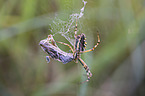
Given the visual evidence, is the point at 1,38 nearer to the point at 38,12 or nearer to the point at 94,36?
the point at 38,12

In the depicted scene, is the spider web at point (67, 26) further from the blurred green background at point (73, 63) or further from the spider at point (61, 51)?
the blurred green background at point (73, 63)

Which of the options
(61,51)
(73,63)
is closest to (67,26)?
(61,51)

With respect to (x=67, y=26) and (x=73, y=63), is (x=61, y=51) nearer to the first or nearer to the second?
(x=67, y=26)

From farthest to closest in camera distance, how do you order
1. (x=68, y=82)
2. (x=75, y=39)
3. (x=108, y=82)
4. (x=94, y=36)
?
(x=108, y=82)
(x=68, y=82)
(x=94, y=36)
(x=75, y=39)

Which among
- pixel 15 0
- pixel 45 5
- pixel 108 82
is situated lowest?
pixel 108 82

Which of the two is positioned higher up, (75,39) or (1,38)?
(1,38)

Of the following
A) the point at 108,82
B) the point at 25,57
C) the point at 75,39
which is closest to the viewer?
the point at 75,39

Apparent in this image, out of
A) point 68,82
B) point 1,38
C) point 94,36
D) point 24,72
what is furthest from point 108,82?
point 1,38

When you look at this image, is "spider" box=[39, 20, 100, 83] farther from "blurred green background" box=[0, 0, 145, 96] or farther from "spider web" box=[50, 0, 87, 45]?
"blurred green background" box=[0, 0, 145, 96]
